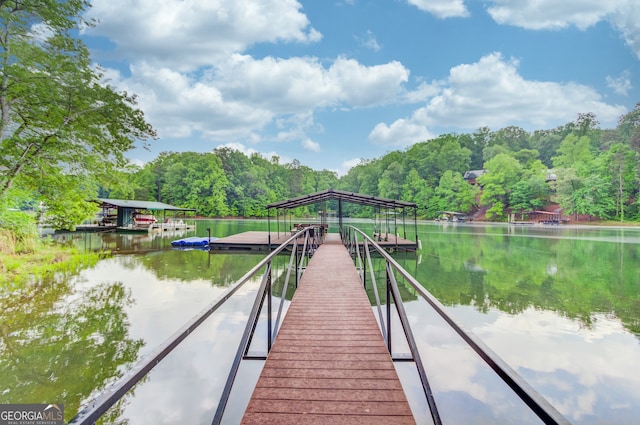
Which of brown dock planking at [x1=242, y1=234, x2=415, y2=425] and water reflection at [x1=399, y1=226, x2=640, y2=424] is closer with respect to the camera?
brown dock planking at [x1=242, y1=234, x2=415, y2=425]

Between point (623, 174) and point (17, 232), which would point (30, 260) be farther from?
point (623, 174)

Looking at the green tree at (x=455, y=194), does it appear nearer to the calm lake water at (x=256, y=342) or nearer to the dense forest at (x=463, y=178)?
the dense forest at (x=463, y=178)

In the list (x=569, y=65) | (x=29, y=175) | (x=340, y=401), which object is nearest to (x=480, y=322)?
(x=340, y=401)

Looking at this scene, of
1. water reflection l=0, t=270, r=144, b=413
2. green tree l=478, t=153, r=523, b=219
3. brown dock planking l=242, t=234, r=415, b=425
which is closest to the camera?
brown dock planking l=242, t=234, r=415, b=425

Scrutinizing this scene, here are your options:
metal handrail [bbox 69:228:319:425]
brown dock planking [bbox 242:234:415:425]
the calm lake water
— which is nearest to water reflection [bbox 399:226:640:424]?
the calm lake water

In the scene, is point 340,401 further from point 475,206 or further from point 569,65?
point 569,65

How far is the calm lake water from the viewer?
152 inches

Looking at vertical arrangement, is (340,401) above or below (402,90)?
below

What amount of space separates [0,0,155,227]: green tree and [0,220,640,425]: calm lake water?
3749 mm

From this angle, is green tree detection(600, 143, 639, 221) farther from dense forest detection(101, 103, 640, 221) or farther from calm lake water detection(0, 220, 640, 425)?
calm lake water detection(0, 220, 640, 425)

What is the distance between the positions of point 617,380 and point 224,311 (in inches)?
269

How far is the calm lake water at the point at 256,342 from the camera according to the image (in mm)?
3869

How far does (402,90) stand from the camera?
5772 cm

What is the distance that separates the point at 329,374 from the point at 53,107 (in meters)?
11.8
